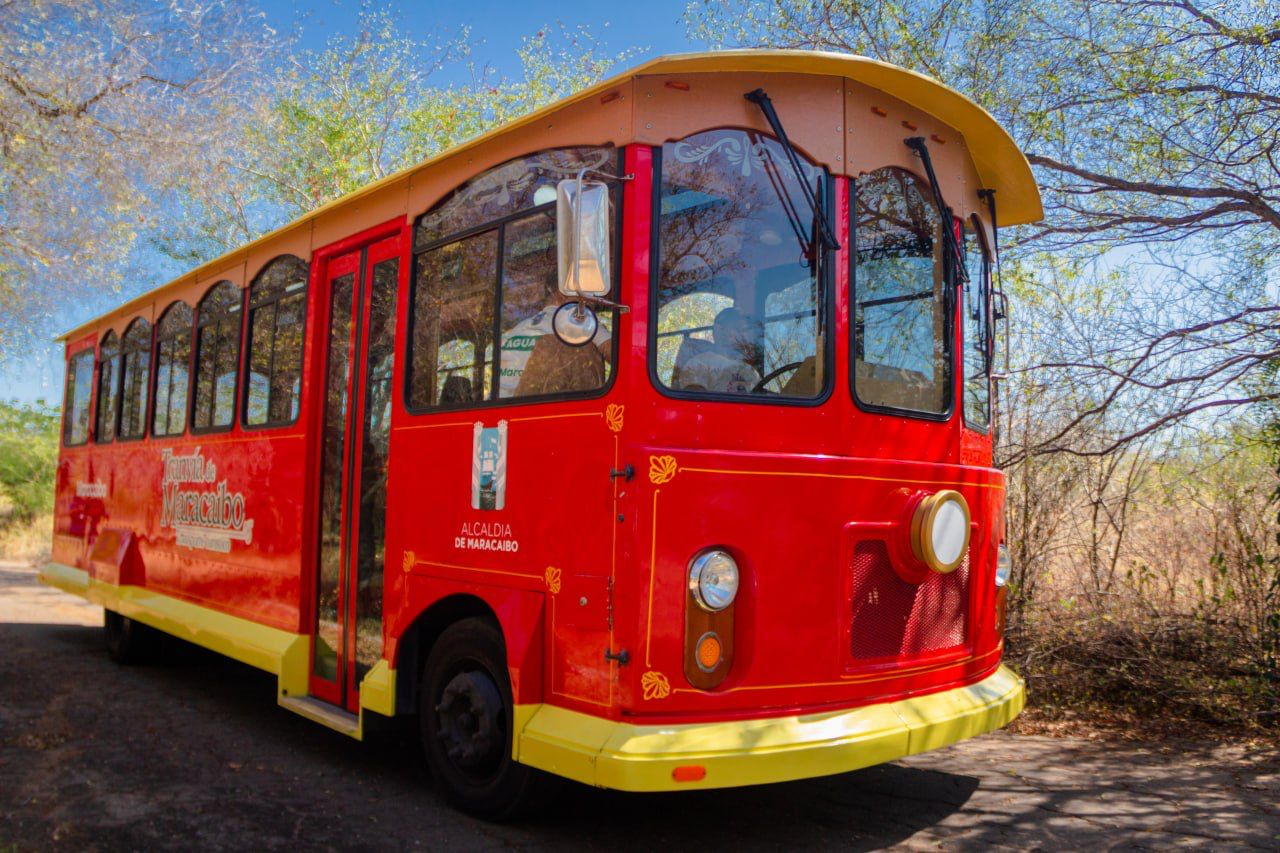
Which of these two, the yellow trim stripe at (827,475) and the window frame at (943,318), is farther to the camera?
the window frame at (943,318)

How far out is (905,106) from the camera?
4.39 metres

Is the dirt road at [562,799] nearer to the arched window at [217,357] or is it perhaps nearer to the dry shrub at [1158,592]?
the dry shrub at [1158,592]

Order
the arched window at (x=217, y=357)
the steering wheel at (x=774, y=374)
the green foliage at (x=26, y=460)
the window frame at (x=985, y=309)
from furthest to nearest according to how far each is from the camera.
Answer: the green foliage at (x=26, y=460) < the arched window at (x=217, y=357) < the window frame at (x=985, y=309) < the steering wheel at (x=774, y=374)

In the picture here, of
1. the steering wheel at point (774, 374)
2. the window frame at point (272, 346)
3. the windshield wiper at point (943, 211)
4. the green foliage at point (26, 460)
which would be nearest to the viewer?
the steering wheel at point (774, 374)

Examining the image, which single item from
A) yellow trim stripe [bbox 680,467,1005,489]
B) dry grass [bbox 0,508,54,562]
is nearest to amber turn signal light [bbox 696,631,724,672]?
yellow trim stripe [bbox 680,467,1005,489]

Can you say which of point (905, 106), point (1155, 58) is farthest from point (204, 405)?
point (1155, 58)

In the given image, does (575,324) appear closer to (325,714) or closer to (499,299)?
(499,299)

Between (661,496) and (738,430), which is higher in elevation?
(738,430)

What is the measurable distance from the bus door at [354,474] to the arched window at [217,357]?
1427 millimetres

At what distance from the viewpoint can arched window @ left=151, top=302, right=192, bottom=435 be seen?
300 inches

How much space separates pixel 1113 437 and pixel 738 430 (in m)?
4.68

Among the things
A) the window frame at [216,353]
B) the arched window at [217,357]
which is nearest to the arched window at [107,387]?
the window frame at [216,353]

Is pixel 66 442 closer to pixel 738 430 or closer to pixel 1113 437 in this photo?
pixel 738 430

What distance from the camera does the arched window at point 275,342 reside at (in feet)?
19.9
